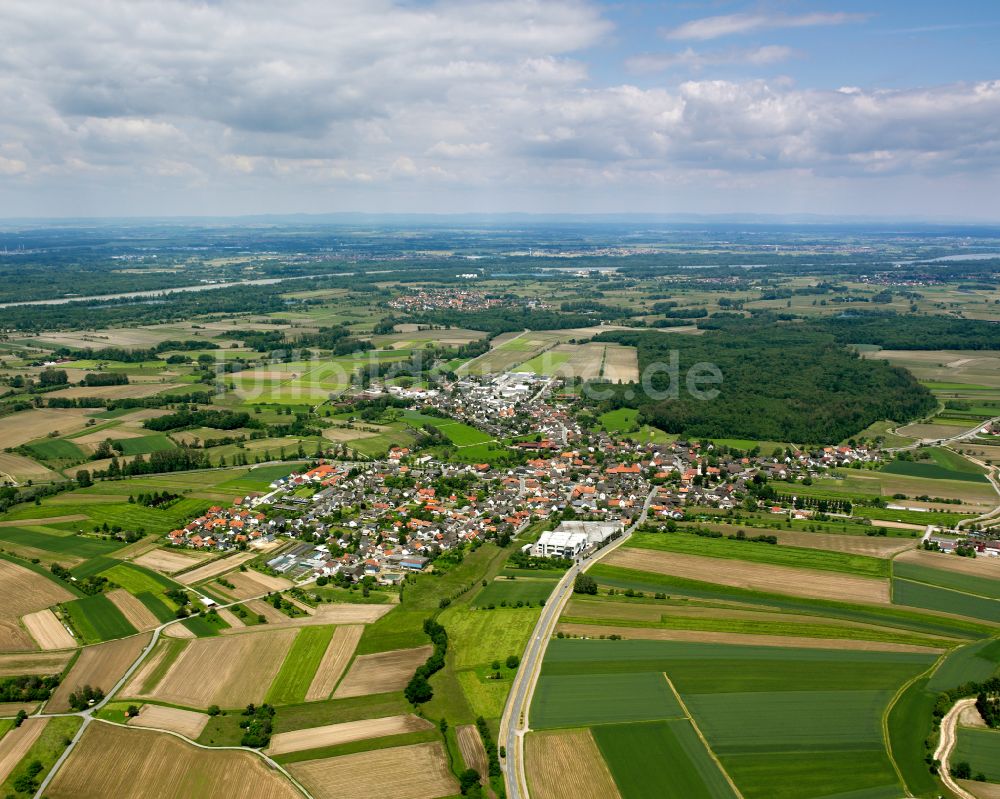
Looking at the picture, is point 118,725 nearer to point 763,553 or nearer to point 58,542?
point 58,542

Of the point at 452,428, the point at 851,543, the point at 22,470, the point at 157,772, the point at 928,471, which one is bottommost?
the point at 157,772

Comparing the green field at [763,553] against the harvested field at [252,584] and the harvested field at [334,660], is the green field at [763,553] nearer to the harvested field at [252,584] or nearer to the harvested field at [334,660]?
the harvested field at [334,660]

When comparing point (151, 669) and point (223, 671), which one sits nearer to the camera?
point (223, 671)

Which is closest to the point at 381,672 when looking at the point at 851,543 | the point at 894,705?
the point at 894,705

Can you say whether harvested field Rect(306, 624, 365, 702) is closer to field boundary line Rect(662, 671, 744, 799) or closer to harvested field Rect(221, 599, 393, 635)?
harvested field Rect(221, 599, 393, 635)

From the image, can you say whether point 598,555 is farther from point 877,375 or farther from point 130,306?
point 130,306

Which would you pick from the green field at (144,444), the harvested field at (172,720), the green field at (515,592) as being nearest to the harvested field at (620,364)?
the green field at (144,444)

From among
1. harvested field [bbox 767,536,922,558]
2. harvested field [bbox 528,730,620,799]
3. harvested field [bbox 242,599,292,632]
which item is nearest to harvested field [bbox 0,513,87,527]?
harvested field [bbox 242,599,292,632]

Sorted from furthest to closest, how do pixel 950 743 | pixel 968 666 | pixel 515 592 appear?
pixel 515 592, pixel 968 666, pixel 950 743
